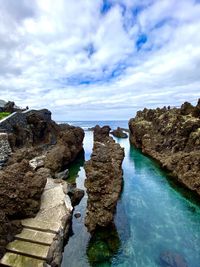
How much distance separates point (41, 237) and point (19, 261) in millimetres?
1810

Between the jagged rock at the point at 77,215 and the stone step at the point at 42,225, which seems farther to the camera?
the jagged rock at the point at 77,215

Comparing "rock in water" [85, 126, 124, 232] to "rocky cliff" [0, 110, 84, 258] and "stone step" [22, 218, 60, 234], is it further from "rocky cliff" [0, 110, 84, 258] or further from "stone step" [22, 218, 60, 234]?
"rocky cliff" [0, 110, 84, 258]

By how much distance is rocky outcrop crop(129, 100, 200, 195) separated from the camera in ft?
93.8

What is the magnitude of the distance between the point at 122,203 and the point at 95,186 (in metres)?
6.63

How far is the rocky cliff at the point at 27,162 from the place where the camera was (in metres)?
16.0

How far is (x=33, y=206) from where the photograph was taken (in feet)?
55.4

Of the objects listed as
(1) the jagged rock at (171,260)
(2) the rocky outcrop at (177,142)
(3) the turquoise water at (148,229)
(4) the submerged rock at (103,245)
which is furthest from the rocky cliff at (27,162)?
(2) the rocky outcrop at (177,142)

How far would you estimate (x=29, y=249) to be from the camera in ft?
45.0

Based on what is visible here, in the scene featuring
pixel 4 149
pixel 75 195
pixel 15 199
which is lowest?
pixel 75 195

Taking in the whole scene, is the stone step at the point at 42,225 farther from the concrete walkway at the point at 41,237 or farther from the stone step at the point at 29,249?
the stone step at the point at 29,249

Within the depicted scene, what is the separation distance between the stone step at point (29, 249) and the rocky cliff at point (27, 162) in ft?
1.58

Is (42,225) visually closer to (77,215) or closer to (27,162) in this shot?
(77,215)

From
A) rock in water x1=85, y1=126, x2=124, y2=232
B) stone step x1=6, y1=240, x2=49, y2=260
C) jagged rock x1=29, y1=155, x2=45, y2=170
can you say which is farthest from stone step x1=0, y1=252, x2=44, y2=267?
jagged rock x1=29, y1=155, x2=45, y2=170

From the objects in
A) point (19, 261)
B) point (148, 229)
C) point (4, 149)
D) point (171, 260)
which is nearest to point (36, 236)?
point (19, 261)
